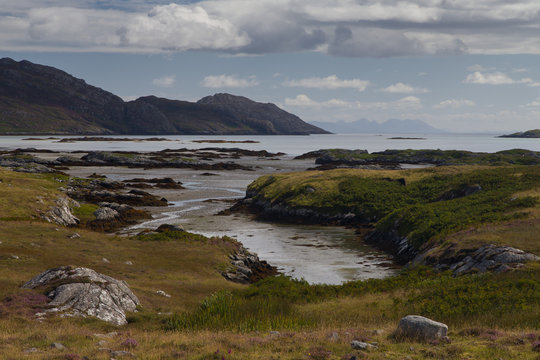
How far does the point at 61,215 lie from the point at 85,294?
4094 centimetres

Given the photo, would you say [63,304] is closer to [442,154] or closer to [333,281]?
[333,281]

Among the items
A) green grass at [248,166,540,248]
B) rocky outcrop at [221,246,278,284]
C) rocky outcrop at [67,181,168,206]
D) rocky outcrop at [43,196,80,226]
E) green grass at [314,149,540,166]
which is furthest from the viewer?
green grass at [314,149,540,166]

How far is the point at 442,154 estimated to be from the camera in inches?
7008

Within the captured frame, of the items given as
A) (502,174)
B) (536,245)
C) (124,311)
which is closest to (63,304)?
(124,311)

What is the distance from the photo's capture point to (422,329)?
50.9 feet

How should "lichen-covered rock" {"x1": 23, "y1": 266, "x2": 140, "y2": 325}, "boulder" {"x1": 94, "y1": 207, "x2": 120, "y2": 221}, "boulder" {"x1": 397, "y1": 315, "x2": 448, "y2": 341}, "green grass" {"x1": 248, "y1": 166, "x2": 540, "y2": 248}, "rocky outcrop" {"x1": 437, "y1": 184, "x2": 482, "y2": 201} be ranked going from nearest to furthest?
"boulder" {"x1": 397, "y1": 315, "x2": 448, "y2": 341}
"lichen-covered rock" {"x1": 23, "y1": 266, "x2": 140, "y2": 325}
"green grass" {"x1": 248, "y1": 166, "x2": 540, "y2": 248}
"rocky outcrop" {"x1": 437, "y1": 184, "x2": 482, "y2": 201}
"boulder" {"x1": 94, "y1": 207, "x2": 120, "y2": 221}

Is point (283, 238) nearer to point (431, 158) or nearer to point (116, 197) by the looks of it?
point (116, 197)

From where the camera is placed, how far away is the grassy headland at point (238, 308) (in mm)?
14289

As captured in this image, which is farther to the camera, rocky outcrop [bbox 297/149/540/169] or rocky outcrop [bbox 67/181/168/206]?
rocky outcrop [bbox 297/149/540/169]

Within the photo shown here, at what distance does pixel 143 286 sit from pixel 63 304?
7155 millimetres

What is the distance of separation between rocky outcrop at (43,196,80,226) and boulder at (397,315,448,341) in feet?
166

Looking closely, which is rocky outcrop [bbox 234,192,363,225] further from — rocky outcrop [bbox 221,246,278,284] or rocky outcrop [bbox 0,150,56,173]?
rocky outcrop [bbox 0,150,56,173]

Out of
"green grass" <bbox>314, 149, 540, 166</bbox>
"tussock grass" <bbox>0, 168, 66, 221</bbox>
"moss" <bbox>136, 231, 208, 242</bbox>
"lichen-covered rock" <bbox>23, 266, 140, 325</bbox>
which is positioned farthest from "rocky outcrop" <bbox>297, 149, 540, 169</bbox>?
"lichen-covered rock" <bbox>23, 266, 140, 325</bbox>

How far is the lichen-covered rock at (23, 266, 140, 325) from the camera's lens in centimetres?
2069
